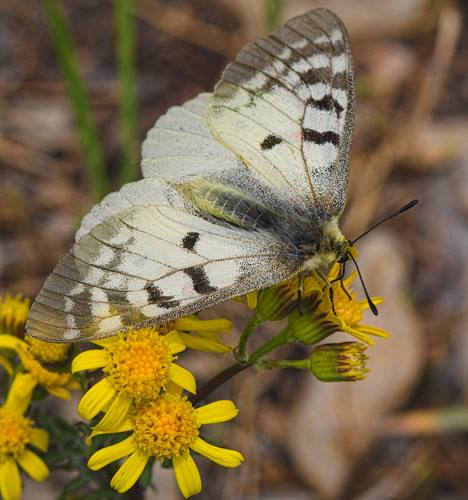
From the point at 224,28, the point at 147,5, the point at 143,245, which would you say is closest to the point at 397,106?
the point at 224,28

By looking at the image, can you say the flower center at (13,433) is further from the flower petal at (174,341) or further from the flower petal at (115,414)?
the flower petal at (174,341)

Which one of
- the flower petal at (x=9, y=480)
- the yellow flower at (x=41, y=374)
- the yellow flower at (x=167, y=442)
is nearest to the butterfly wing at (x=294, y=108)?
the yellow flower at (x=167, y=442)

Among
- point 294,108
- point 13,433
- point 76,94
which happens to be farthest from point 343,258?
point 76,94

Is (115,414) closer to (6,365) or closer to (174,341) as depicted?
(174,341)

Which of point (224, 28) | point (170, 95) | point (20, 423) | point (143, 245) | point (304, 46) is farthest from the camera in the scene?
point (224, 28)

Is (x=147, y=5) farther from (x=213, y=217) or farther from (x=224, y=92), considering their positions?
(x=213, y=217)

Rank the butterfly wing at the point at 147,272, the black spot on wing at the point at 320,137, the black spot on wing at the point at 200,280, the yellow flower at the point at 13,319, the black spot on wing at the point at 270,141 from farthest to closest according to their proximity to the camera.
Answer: the black spot on wing at the point at 270,141 → the black spot on wing at the point at 320,137 → the yellow flower at the point at 13,319 → the black spot on wing at the point at 200,280 → the butterfly wing at the point at 147,272

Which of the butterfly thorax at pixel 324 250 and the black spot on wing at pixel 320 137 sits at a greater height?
the black spot on wing at pixel 320 137
